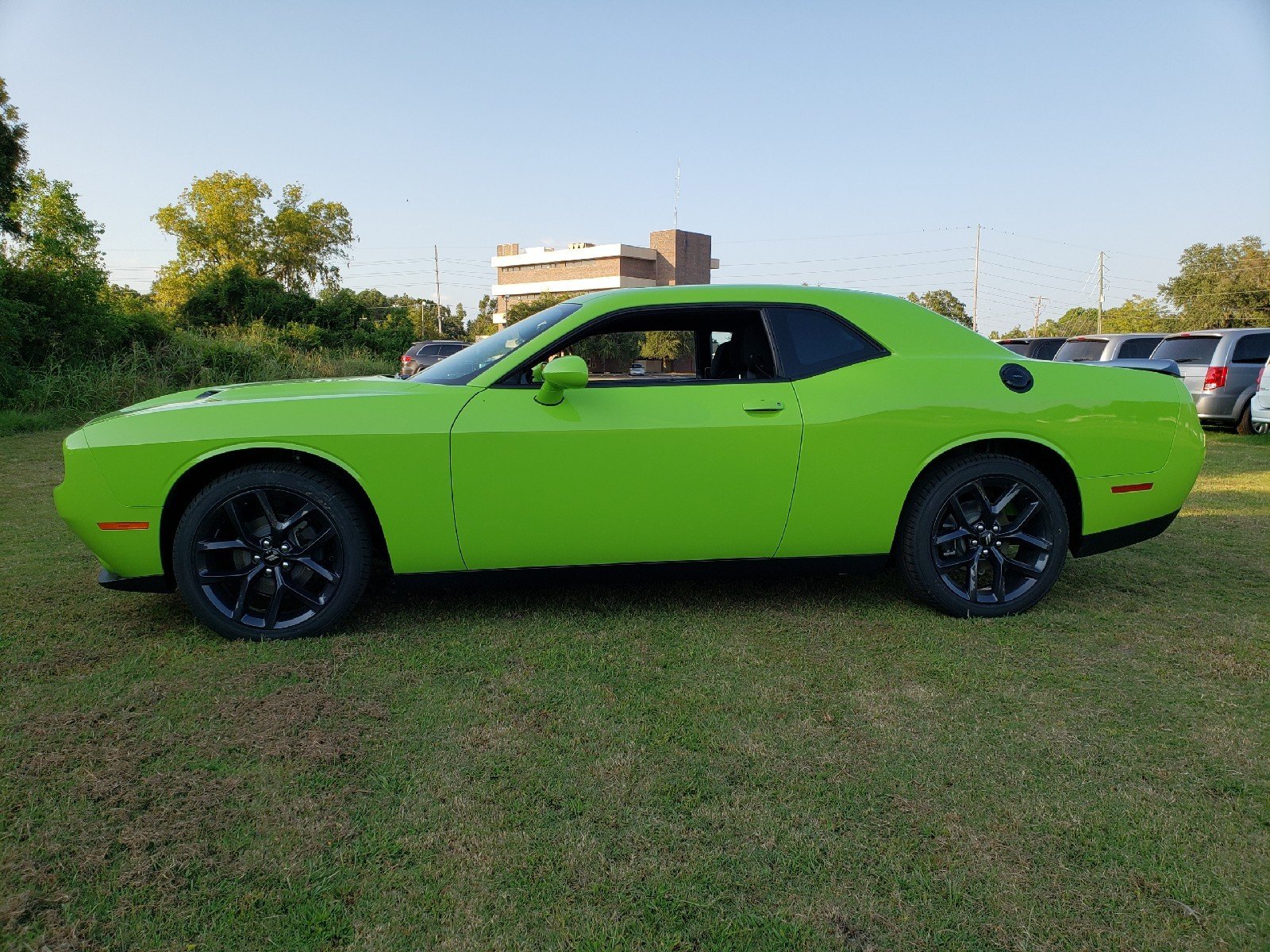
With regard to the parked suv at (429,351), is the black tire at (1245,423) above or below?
below

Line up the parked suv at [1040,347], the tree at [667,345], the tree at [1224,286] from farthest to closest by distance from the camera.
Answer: the tree at [1224,286] < the parked suv at [1040,347] < the tree at [667,345]

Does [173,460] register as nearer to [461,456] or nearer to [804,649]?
[461,456]

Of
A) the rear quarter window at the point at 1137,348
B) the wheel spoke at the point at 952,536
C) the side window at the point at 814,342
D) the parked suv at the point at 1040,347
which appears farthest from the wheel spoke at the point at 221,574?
the parked suv at the point at 1040,347

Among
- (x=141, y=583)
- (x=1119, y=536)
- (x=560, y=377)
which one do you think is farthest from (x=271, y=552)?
(x=1119, y=536)

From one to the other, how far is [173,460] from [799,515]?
2.59 meters

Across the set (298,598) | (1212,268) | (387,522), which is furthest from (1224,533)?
(1212,268)

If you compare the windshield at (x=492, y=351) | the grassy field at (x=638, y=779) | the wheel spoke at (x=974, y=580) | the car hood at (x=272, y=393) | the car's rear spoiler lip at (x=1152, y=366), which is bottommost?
→ the grassy field at (x=638, y=779)

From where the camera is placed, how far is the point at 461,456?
321cm

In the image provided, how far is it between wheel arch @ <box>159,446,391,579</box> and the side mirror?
33.1 inches

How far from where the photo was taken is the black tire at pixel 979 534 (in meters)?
3.54

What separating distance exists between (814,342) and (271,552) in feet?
8.18

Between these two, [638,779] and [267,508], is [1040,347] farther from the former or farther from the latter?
[638,779]

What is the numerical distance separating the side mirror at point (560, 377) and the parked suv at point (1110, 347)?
1219cm

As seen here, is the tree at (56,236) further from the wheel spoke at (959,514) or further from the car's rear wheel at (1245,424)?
the car's rear wheel at (1245,424)
